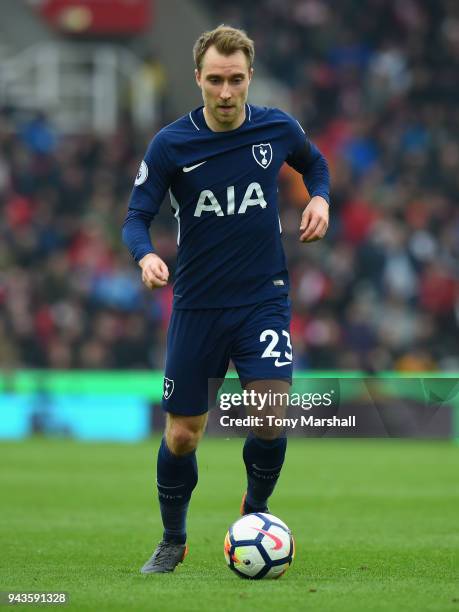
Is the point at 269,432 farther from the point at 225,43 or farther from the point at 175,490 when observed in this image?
the point at 225,43

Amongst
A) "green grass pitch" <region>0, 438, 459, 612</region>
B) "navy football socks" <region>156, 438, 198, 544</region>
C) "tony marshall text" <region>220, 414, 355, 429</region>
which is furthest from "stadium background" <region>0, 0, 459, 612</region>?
"navy football socks" <region>156, 438, 198, 544</region>

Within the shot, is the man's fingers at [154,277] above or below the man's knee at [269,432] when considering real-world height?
above

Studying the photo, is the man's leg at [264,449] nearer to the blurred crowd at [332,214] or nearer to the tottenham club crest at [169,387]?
the tottenham club crest at [169,387]

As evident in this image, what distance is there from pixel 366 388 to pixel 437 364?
11.5 metres

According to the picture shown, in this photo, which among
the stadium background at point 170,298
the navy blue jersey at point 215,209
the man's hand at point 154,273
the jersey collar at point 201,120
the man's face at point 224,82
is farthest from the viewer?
the stadium background at point 170,298

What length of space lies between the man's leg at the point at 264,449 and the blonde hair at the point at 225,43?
1469 mm

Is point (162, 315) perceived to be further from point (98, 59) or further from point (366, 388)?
point (366, 388)

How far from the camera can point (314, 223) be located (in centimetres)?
642

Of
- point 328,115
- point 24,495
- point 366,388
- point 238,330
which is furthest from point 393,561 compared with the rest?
point 328,115

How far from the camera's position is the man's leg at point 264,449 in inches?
251

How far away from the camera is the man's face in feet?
20.9

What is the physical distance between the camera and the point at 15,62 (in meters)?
22.9

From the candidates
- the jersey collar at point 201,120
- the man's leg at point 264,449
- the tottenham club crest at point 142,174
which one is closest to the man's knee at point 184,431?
the man's leg at point 264,449

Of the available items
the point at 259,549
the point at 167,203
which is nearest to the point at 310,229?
the point at 259,549
